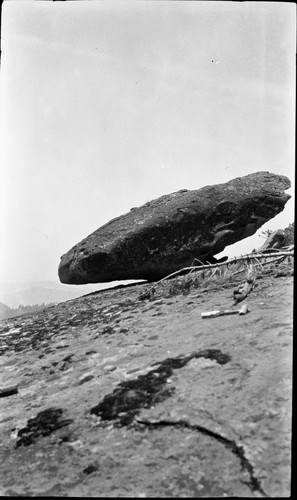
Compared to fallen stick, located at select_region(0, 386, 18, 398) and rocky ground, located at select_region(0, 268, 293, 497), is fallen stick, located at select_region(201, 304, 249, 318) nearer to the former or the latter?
rocky ground, located at select_region(0, 268, 293, 497)

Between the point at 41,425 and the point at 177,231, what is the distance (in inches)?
332

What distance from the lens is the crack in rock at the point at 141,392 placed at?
Answer: 14.0 ft

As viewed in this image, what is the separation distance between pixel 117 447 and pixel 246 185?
1067 centimetres

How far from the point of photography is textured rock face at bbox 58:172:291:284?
12398 mm

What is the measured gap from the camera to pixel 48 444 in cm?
420

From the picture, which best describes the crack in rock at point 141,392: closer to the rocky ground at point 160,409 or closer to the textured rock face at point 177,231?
the rocky ground at point 160,409

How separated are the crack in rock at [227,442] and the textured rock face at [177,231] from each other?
28.1 ft

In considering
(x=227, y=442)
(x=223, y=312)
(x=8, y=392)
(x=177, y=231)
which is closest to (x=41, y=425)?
→ (x=8, y=392)

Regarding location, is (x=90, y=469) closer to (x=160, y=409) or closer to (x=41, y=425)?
(x=160, y=409)

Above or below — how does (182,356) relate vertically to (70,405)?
above

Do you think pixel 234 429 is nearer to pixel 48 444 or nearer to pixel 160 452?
pixel 160 452

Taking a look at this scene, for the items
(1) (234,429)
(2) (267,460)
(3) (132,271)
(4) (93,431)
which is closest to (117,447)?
(4) (93,431)

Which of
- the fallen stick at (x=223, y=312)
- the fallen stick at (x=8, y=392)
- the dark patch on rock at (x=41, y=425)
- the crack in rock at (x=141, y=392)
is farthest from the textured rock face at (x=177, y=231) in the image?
the dark patch on rock at (x=41, y=425)

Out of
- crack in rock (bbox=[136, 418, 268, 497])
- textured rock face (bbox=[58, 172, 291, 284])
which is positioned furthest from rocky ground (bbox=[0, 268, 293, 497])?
textured rock face (bbox=[58, 172, 291, 284])
